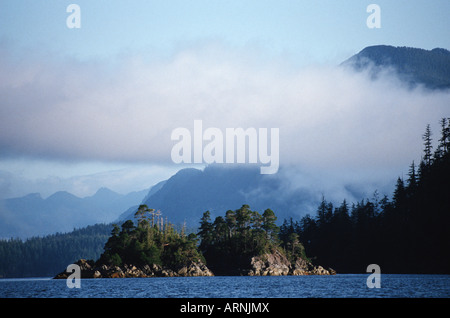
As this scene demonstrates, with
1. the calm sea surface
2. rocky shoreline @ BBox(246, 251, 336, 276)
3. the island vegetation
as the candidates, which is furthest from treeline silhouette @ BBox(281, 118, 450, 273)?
the calm sea surface

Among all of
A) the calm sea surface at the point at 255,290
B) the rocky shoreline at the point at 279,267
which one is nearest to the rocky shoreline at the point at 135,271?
the rocky shoreline at the point at 279,267

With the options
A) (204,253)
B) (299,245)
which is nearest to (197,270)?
(204,253)

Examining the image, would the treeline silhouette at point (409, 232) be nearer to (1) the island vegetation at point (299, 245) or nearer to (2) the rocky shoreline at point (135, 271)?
(1) the island vegetation at point (299, 245)

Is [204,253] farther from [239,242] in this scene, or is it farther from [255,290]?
[255,290]

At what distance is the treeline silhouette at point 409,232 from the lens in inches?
5984

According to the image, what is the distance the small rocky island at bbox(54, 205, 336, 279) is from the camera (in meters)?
157

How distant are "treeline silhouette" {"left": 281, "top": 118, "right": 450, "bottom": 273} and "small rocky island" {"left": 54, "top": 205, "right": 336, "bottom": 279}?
1735cm

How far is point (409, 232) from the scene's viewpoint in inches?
6457
